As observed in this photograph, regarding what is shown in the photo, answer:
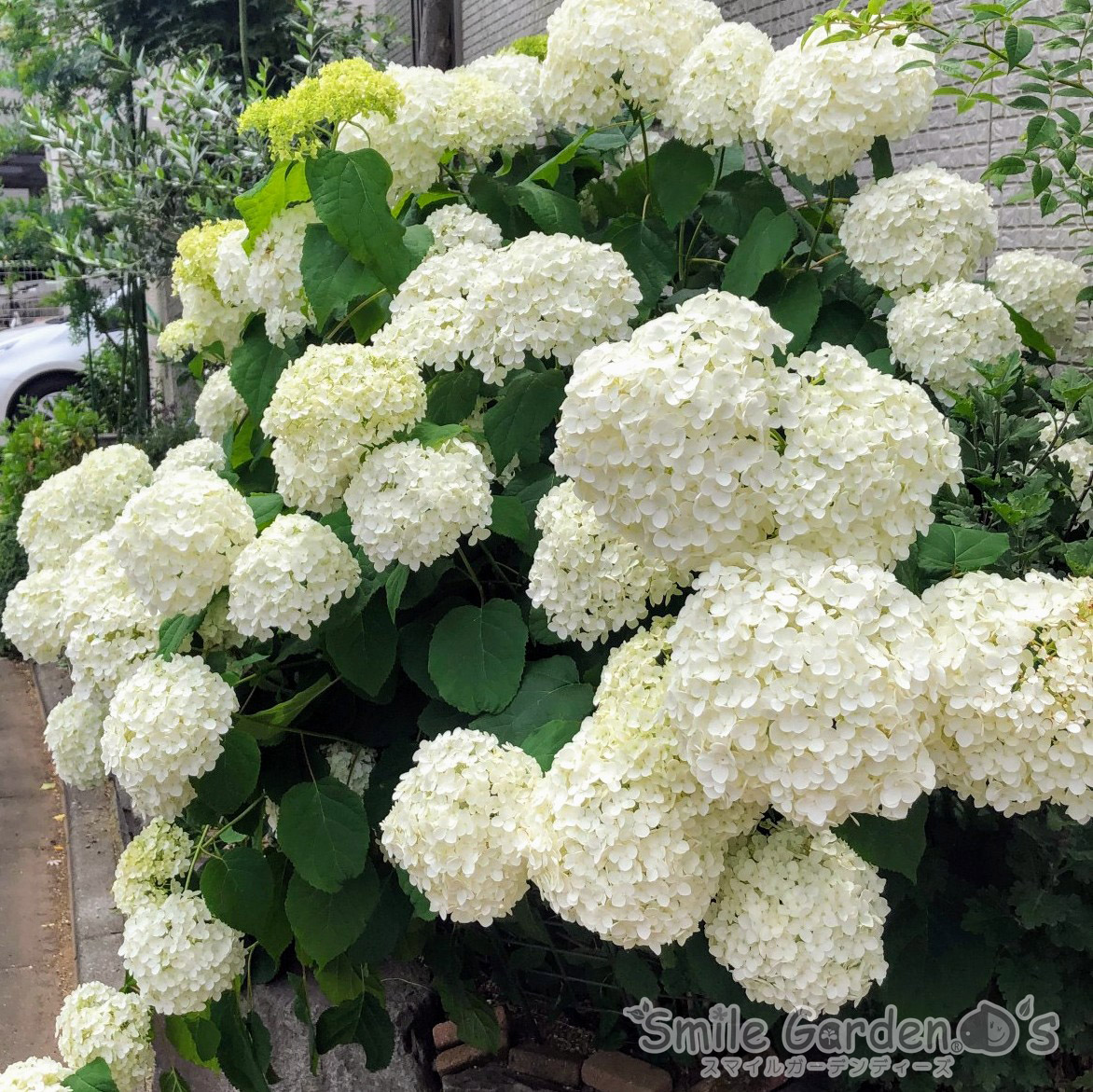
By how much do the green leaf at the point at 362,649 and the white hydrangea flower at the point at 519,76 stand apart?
104 cm

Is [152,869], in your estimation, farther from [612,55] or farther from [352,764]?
[612,55]

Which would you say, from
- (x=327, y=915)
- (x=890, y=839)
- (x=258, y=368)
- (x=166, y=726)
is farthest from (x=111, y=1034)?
(x=890, y=839)

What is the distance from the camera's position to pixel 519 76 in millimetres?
2162

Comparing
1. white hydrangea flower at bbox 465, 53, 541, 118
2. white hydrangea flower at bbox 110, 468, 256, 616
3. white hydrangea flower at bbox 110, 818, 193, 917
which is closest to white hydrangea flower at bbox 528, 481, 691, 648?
white hydrangea flower at bbox 110, 468, 256, 616

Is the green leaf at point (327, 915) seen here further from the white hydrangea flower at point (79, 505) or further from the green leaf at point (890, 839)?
the white hydrangea flower at point (79, 505)

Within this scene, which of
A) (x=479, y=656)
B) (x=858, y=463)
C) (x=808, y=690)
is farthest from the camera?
(x=479, y=656)

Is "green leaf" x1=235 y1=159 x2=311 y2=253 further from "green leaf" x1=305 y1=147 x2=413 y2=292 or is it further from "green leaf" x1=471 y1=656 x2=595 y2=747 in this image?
"green leaf" x1=471 y1=656 x2=595 y2=747

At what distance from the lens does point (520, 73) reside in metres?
2.16

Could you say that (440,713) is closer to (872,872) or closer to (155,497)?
(155,497)

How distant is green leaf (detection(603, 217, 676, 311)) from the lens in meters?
1.90

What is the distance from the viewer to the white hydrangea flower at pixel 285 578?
149 cm

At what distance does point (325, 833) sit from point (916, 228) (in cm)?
123

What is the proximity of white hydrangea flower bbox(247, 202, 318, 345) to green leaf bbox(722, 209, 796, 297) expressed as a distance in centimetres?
72

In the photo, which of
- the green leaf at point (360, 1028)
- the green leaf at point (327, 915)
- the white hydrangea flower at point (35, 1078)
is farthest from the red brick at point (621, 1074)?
the white hydrangea flower at point (35, 1078)
